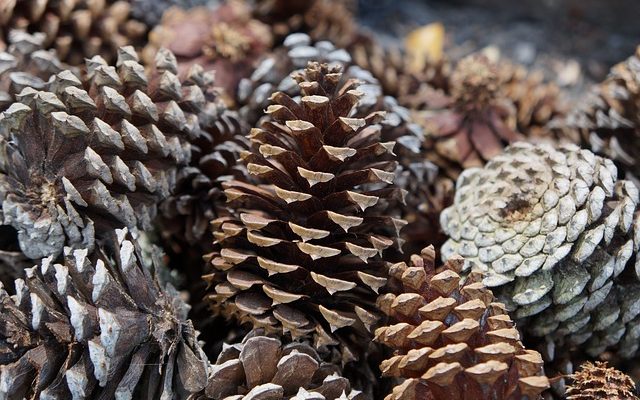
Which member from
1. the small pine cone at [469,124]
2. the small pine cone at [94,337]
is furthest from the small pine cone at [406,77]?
the small pine cone at [94,337]

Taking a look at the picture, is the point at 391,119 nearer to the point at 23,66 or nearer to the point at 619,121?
the point at 619,121

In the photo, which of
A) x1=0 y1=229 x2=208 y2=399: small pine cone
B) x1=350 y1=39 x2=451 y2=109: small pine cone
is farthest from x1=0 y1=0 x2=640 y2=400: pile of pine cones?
x1=350 y1=39 x2=451 y2=109: small pine cone

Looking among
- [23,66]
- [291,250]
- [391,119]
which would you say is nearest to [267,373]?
[291,250]

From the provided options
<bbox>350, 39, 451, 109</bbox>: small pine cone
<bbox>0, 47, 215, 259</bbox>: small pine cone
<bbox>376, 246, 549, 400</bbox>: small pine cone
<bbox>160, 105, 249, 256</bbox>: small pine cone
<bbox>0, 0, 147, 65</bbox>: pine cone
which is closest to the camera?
<bbox>376, 246, 549, 400</bbox>: small pine cone

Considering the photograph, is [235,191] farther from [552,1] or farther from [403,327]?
[552,1]

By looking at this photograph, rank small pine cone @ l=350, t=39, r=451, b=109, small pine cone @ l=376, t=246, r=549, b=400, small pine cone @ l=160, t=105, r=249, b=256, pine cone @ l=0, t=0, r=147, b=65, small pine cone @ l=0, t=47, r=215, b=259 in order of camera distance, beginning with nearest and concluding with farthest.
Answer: small pine cone @ l=376, t=246, r=549, b=400, small pine cone @ l=0, t=47, r=215, b=259, small pine cone @ l=160, t=105, r=249, b=256, pine cone @ l=0, t=0, r=147, b=65, small pine cone @ l=350, t=39, r=451, b=109

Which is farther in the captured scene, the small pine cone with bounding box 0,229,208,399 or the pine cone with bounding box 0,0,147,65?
the pine cone with bounding box 0,0,147,65

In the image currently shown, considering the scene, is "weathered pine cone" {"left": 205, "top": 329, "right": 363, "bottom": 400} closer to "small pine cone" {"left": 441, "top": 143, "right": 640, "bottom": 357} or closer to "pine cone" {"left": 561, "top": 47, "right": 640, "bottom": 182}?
"small pine cone" {"left": 441, "top": 143, "right": 640, "bottom": 357}
